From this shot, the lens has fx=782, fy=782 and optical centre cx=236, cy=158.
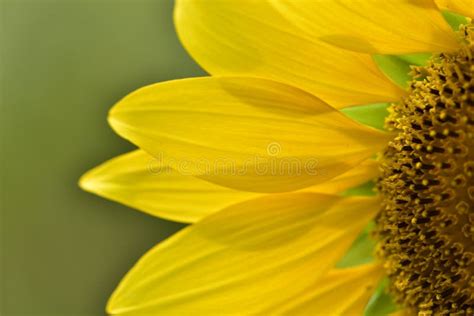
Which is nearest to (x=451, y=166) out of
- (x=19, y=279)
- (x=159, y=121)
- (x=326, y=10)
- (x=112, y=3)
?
(x=326, y=10)

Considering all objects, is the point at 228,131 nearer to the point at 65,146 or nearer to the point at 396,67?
the point at 396,67

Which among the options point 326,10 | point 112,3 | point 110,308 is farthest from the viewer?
point 112,3

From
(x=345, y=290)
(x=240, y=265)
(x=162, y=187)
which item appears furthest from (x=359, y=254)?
(x=162, y=187)

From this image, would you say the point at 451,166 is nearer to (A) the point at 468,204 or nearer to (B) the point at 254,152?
(A) the point at 468,204

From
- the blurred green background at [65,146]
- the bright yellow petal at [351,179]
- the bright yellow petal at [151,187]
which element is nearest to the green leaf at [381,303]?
the bright yellow petal at [351,179]

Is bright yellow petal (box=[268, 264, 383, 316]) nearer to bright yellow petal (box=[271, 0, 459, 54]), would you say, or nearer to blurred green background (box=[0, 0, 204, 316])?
bright yellow petal (box=[271, 0, 459, 54])

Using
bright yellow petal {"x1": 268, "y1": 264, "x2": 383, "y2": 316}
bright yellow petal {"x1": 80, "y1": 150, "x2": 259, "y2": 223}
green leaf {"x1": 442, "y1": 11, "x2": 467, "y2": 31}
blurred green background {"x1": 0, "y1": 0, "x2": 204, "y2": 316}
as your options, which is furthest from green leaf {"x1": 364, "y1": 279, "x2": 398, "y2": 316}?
blurred green background {"x1": 0, "y1": 0, "x2": 204, "y2": 316}

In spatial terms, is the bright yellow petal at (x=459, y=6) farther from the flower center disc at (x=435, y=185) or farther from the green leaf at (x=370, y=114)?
the green leaf at (x=370, y=114)
